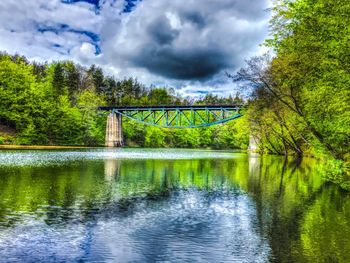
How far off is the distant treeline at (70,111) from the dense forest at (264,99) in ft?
0.69

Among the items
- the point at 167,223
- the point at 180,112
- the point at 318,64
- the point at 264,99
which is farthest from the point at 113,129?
the point at 167,223

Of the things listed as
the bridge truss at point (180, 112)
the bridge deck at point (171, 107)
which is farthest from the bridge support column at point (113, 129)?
the bridge deck at point (171, 107)

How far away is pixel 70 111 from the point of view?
289 feet

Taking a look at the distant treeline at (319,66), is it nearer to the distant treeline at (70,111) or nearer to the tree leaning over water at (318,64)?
the tree leaning over water at (318,64)

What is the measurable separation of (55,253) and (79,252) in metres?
0.52

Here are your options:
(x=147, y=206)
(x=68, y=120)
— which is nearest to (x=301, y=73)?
(x=147, y=206)

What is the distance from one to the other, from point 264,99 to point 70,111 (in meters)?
63.9

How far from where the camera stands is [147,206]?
1504 centimetres

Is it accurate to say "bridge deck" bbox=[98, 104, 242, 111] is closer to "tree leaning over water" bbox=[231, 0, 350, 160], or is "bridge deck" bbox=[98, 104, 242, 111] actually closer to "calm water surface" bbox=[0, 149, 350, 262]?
"tree leaning over water" bbox=[231, 0, 350, 160]

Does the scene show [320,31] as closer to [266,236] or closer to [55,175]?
[266,236]

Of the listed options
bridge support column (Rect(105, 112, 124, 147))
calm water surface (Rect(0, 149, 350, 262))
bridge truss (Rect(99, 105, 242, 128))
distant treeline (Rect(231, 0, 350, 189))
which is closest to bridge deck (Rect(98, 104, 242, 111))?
bridge truss (Rect(99, 105, 242, 128))

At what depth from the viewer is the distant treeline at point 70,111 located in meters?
76.2

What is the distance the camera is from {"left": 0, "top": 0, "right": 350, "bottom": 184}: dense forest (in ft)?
57.6

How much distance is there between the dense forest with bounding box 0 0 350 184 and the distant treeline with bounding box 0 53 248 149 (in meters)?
0.21
